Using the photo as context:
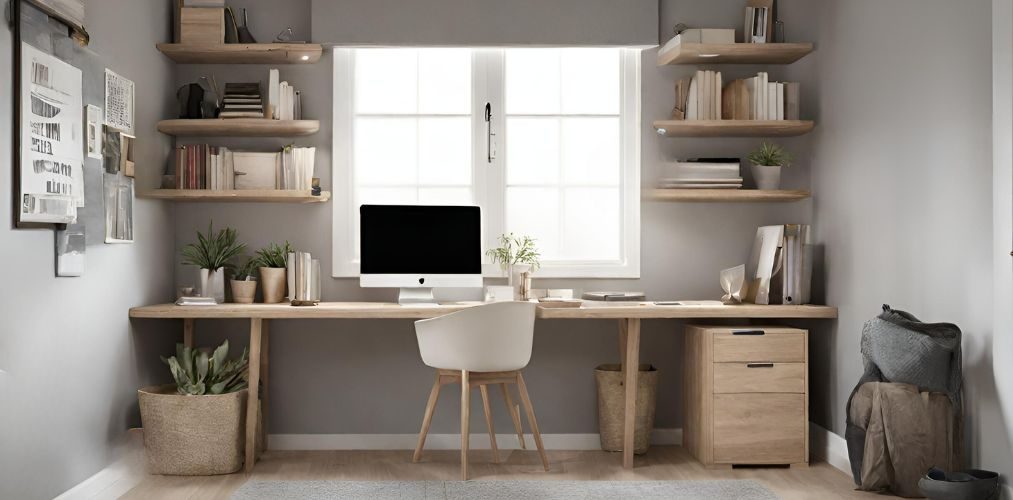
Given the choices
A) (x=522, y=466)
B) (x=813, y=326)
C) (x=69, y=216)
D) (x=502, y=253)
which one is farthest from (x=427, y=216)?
(x=813, y=326)

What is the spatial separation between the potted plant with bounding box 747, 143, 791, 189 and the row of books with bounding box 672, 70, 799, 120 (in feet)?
0.57

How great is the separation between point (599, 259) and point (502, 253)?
0.52m

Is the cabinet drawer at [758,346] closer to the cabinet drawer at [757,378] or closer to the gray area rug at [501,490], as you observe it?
the cabinet drawer at [757,378]

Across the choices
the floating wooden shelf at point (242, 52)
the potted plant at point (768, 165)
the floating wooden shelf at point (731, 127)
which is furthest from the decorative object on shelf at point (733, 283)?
the floating wooden shelf at point (242, 52)

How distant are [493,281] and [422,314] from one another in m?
0.66

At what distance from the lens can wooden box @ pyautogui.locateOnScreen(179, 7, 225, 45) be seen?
169 inches

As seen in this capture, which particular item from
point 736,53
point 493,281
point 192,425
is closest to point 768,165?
point 736,53

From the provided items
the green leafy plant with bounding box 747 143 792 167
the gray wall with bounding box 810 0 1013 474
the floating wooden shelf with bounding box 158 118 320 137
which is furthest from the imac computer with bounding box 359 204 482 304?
the gray wall with bounding box 810 0 1013 474

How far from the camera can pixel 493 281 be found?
4574 mm

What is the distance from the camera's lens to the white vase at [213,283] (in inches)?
168

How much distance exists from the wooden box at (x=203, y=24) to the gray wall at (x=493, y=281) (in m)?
0.24

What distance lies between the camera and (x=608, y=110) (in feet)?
15.2

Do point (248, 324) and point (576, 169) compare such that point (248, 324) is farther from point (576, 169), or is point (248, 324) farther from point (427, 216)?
point (576, 169)

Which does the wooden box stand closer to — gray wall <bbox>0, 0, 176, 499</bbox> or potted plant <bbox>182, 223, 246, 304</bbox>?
gray wall <bbox>0, 0, 176, 499</bbox>
